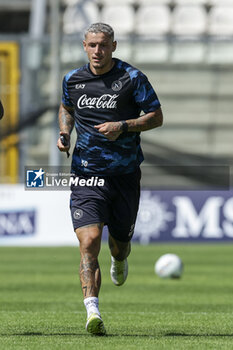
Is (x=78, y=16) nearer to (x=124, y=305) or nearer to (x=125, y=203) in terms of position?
(x=124, y=305)

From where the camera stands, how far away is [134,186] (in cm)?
711

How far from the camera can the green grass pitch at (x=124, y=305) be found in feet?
20.8

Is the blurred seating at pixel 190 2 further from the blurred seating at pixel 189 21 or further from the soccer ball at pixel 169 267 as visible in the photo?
the soccer ball at pixel 169 267

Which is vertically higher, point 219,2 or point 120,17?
point 219,2

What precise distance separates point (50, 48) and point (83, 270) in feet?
59.8

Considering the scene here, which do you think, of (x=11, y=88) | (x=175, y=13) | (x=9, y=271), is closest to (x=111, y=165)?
(x=9, y=271)

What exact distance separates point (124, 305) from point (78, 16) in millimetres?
18618

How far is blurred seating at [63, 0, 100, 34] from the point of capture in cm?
2700

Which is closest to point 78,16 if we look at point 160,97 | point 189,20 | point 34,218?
point 189,20

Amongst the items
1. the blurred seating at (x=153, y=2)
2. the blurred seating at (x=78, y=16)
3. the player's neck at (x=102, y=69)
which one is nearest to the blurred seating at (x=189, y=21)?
the blurred seating at (x=153, y=2)

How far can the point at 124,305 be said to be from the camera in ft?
31.2

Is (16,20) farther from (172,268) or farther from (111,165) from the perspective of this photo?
(111,165)

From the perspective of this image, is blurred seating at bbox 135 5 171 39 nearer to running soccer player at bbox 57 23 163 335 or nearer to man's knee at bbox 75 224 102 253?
running soccer player at bbox 57 23 163 335

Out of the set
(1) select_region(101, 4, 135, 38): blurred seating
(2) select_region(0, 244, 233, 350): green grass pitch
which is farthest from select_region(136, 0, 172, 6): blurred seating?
(2) select_region(0, 244, 233, 350): green grass pitch
